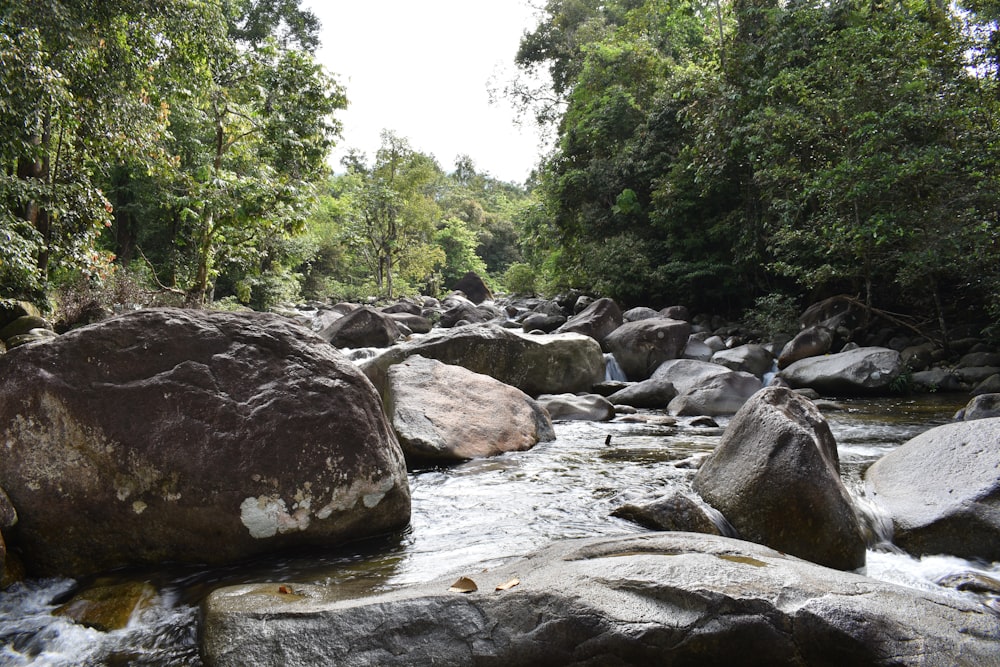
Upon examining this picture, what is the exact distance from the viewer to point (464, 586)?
8.28ft

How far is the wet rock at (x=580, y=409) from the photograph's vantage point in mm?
8516

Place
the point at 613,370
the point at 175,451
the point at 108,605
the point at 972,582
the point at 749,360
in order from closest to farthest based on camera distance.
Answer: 1. the point at 108,605
2. the point at 972,582
3. the point at 175,451
4. the point at 749,360
5. the point at 613,370

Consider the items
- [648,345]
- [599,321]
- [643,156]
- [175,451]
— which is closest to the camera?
[175,451]

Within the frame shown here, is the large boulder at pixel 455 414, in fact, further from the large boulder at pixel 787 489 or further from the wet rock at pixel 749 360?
the wet rock at pixel 749 360

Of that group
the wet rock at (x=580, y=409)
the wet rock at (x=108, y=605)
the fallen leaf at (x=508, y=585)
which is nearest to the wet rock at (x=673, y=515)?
the fallen leaf at (x=508, y=585)

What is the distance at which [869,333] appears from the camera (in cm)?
1300

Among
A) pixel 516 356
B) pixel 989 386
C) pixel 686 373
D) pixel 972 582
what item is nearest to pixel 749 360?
pixel 686 373

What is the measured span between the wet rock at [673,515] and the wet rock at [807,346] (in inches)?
358

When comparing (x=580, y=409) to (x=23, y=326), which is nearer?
(x=580, y=409)

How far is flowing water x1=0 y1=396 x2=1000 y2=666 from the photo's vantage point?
2641 mm

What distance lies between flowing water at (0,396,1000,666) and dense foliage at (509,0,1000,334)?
4822 millimetres

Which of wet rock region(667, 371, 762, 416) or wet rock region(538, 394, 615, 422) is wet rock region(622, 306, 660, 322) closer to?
wet rock region(667, 371, 762, 416)

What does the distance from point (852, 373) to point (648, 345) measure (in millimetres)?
3690

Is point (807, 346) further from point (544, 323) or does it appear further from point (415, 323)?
point (415, 323)
